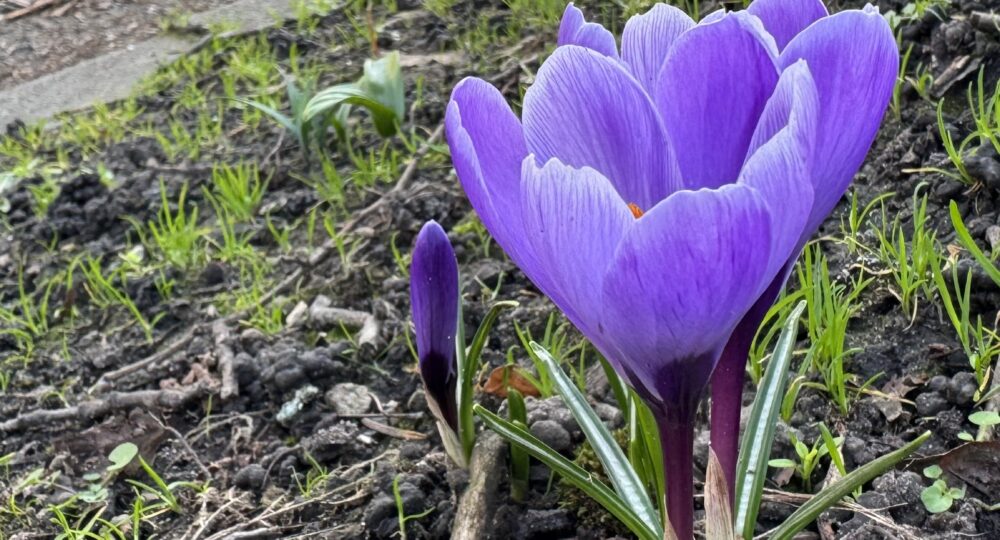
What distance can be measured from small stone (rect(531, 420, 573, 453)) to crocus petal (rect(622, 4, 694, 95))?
29.1 inches

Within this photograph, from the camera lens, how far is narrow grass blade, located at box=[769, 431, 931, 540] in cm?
98

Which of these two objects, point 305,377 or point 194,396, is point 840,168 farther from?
point 194,396

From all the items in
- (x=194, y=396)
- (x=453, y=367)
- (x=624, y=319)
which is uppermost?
(x=624, y=319)

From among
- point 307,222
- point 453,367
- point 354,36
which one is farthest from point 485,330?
point 354,36

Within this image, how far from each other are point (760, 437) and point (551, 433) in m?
0.46

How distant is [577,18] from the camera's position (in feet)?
3.16

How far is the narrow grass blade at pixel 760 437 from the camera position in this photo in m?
1.10

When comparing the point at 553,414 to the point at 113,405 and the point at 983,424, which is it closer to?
the point at 983,424

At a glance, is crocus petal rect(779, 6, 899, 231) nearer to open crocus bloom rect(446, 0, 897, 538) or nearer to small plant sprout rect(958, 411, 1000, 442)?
open crocus bloom rect(446, 0, 897, 538)

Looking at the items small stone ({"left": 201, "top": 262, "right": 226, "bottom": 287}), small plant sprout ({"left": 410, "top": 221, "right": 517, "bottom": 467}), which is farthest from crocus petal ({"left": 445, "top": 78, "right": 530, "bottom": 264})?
small stone ({"left": 201, "top": 262, "right": 226, "bottom": 287})

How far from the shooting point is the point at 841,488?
101 cm

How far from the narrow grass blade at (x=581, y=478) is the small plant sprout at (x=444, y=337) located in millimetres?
295

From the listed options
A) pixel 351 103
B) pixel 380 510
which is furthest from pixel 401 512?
pixel 351 103

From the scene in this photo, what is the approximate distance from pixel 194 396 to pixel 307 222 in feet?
2.72
